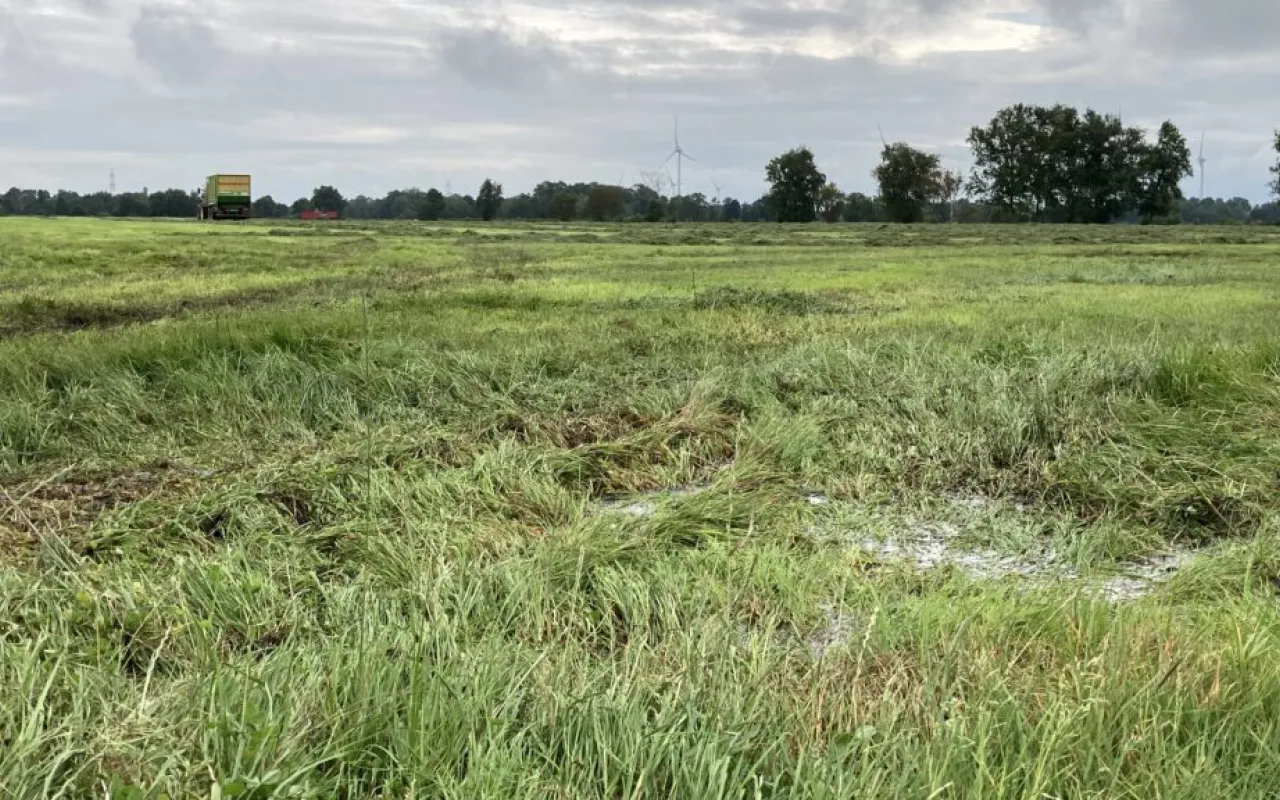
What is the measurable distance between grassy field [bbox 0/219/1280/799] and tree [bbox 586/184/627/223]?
267 feet

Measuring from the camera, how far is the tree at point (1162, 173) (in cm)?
7300

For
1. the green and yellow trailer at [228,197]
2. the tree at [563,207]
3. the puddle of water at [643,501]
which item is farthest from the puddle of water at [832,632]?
the tree at [563,207]

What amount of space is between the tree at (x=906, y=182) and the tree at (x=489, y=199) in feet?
112

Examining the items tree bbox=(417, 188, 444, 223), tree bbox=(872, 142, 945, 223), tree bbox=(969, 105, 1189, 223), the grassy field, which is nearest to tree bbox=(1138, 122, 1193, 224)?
tree bbox=(969, 105, 1189, 223)

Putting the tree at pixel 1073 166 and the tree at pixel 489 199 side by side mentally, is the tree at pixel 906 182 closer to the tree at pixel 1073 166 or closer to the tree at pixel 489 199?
the tree at pixel 1073 166

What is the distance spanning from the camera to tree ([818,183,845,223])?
87.0m

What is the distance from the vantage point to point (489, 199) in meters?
91.2

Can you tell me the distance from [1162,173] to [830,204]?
86.6 ft

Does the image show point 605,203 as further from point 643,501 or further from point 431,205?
point 643,501

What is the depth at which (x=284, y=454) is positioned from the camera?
5.43 metres

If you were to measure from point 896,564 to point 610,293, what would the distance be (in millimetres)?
10965

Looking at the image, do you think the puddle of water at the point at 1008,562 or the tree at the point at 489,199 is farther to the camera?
the tree at the point at 489,199

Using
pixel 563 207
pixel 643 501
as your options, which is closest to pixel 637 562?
pixel 643 501

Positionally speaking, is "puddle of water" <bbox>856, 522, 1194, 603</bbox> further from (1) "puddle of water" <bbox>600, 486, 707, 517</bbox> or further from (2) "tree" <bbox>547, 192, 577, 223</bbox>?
(2) "tree" <bbox>547, 192, 577, 223</bbox>
